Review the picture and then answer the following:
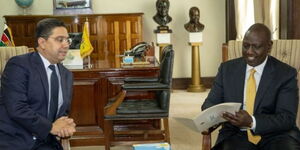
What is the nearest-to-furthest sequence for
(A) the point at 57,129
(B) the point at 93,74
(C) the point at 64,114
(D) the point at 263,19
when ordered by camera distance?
(A) the point at 57,129, (C) the point at 64,114, (B) the point at 93,74, (D) the point at 263,19

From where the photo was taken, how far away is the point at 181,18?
7473 millimetres

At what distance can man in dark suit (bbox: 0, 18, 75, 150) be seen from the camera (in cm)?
217

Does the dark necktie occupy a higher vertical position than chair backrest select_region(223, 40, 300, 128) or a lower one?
lower

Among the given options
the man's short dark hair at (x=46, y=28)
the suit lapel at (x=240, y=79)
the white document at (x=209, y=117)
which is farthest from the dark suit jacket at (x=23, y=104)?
the suit lapel at (x=240, y=79)

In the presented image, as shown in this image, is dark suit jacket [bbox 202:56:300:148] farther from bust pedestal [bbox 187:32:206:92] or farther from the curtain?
bust pedestal [bbox 187:32:206:92]

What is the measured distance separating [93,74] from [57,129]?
1795 mm

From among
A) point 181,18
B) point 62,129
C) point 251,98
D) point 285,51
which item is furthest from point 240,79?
point 181,18

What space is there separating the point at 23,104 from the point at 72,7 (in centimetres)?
527

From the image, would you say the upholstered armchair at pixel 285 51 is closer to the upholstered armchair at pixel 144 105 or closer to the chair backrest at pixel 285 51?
the chair backrest at pixel 285 51

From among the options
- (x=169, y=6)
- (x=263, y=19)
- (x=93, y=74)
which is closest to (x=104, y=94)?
(x=93, y=74)

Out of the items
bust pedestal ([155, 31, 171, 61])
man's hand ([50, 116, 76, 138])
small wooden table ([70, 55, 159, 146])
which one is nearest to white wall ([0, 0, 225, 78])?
bust pedestal ([155, 31, 171, 61])

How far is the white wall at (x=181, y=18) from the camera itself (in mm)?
7367

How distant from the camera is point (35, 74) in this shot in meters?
2.24

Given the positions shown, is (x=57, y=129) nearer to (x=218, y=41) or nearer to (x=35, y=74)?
(x=35, y=74)
